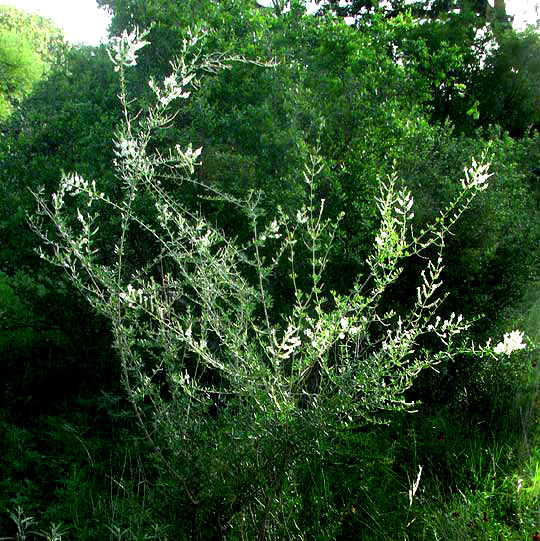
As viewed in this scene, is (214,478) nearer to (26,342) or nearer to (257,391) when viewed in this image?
(257,391)

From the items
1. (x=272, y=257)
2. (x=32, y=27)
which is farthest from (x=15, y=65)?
(x=272, y=257)

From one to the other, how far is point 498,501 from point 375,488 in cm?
64

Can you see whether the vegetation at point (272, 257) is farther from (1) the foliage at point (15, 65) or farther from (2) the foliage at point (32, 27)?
(2) the foliage at point (32, 27)

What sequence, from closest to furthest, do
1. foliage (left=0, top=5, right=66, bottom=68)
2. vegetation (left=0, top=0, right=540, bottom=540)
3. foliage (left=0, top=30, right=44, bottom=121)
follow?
1. vegetation (left=0, top=0, right=540, bottom=540)
2. foliage (left=0, top=30, right=44, bottom=121)
3. foliage (left=0, top=5, right=66, bottom=68)

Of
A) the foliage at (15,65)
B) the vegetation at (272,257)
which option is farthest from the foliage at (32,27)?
the vegetation at (272,257)

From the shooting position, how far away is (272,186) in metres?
4.66

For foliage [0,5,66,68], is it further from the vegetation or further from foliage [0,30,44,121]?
the vegetation

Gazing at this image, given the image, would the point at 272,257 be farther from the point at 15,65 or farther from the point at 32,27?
the point at 32,27

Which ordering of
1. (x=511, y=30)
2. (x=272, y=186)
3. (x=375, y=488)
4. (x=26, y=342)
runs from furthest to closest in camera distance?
1. (x=511, y=30)
2. (x=26, y=342)
3. (x=272, y=186)
4. (x=375, y=488)

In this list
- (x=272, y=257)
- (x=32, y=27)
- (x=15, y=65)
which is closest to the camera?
(x=272, y=257)

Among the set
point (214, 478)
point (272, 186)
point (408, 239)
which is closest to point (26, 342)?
point (272, 186)

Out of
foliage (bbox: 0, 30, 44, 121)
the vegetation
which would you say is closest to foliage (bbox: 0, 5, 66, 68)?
foliage (bbox: 0, 30, 44, 121)

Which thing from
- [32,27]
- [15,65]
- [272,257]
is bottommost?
[272,257]

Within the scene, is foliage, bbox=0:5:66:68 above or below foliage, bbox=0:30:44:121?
→ above
